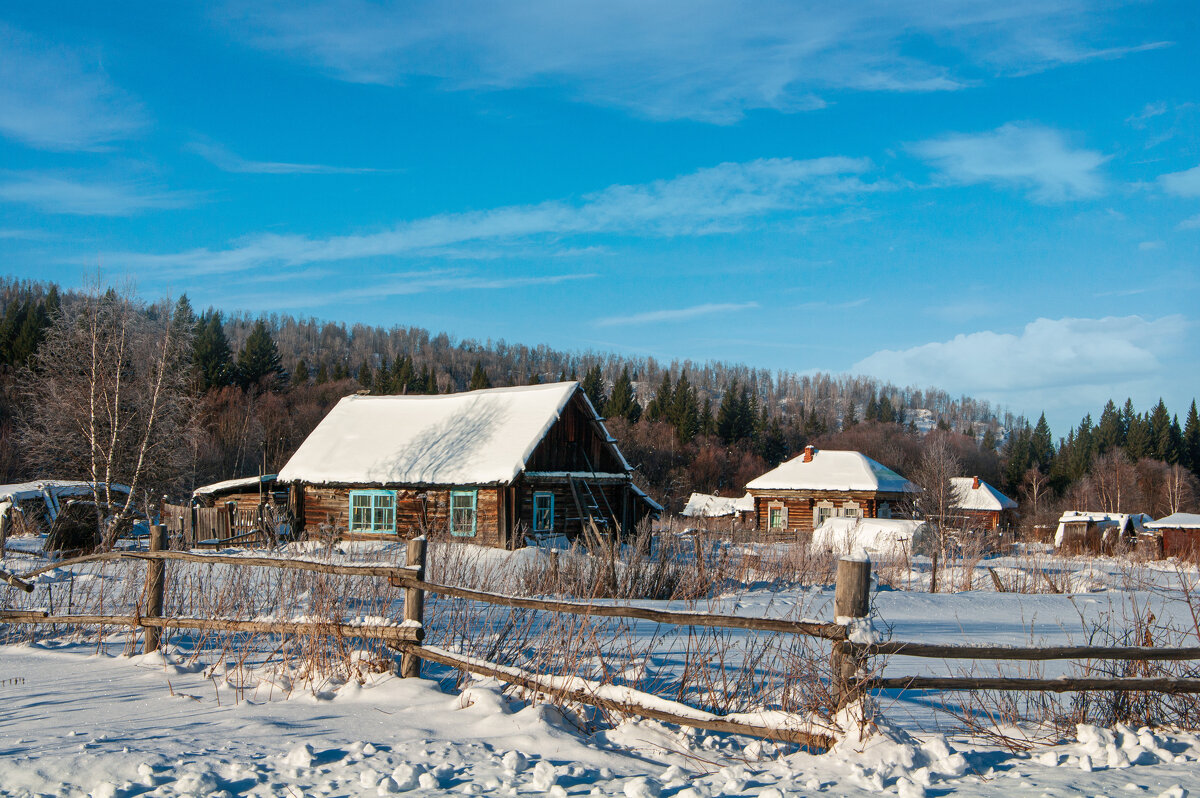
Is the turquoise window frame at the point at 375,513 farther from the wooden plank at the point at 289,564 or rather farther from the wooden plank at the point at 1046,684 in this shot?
the wooden plank at the point at 1046,684

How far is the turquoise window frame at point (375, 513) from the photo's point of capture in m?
25.0

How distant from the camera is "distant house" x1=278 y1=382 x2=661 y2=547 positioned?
934 inches

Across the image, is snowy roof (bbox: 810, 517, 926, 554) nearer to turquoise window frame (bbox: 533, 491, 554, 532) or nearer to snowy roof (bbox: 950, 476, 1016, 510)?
turquoise window frame (bbox: 533, 491, 554, 532)

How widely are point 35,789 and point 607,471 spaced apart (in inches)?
935

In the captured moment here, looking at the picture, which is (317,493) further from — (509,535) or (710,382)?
(710,382)

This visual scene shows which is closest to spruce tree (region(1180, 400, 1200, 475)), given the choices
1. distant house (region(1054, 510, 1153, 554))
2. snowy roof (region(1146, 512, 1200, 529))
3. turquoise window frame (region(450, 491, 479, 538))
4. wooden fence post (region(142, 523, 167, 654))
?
distant house (region(1054, 510, 1153, 554))

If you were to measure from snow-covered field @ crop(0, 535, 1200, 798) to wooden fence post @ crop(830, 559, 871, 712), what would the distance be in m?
0.27

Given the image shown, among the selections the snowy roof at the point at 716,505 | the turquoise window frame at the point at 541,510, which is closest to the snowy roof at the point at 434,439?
the turquoise window frame at the point at 541,510

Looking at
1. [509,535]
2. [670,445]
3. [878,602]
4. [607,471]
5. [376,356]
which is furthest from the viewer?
[376,356]

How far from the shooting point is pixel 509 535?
76.4ft

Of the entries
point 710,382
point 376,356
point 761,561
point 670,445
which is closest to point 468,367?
point 376,356

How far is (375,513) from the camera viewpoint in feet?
82.8

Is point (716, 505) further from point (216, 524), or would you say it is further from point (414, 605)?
point (414, 605)

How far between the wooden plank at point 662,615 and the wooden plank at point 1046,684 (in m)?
0.43
